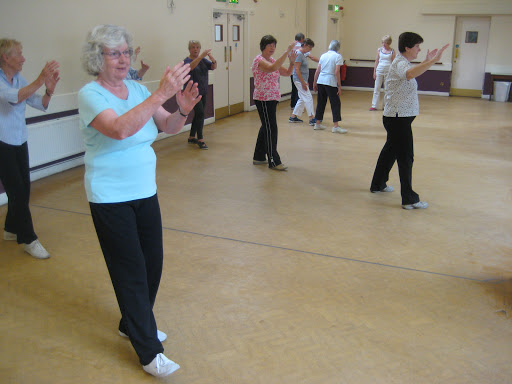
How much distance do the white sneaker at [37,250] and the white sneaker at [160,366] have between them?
1.78m

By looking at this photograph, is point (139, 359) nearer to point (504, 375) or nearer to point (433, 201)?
point (504, 375)

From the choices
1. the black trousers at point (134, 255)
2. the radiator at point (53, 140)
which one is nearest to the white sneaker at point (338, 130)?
the radiator at point (53, 140)

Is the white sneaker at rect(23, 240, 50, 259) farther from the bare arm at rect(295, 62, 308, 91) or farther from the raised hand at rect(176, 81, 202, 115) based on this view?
the bare arm at rect(295, 62, 308, 91)

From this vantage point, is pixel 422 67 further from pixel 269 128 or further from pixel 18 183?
pixel 18 183

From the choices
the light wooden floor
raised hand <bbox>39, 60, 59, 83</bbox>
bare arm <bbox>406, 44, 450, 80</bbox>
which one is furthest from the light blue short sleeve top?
bare arm <bbox>406, 44, 450, 80</bbox>

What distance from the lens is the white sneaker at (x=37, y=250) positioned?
3.83 metres

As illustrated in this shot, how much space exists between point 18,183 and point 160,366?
2075 mm

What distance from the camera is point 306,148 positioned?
7.47 meters

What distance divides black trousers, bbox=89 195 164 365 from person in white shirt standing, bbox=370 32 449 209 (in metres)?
3.07

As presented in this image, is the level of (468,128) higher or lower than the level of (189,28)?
lower

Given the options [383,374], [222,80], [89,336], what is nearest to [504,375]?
[383,374]

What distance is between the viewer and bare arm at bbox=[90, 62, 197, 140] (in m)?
2.04

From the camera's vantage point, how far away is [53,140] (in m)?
6.01

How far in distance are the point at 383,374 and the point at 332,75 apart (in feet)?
21.9
